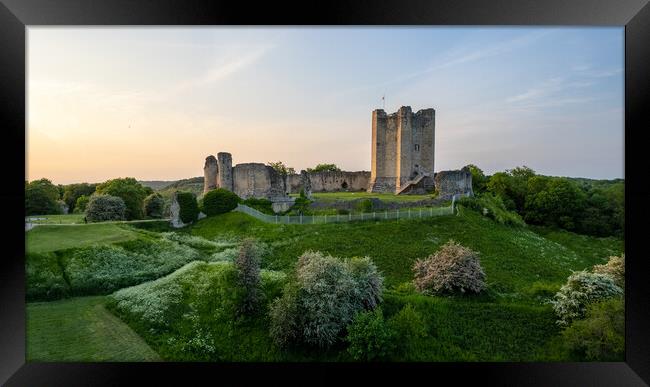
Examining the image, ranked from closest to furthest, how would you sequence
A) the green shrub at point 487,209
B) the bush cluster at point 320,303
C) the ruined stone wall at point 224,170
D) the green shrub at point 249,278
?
the bush cluster at point 320,303
the green shrub at point 249,278
the green shrub at point 487,209
the ruined stone wall at point 224,170

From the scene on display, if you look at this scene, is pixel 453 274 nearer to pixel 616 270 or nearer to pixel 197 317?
pixel 616 270

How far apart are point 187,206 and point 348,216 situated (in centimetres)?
640

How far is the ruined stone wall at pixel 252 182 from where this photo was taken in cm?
1725


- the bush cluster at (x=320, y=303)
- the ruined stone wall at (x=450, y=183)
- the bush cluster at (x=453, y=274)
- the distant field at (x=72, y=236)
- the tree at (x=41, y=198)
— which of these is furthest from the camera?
the ruined stone wall at (x=450, y=183)

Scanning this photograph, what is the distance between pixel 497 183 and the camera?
2284 cm

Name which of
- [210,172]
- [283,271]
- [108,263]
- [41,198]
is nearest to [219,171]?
[210,172]

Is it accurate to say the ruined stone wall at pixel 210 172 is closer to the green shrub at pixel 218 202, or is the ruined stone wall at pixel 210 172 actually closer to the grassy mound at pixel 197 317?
the green shrub at pixel 218 202

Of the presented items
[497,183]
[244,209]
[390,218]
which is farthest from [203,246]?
[497,183]

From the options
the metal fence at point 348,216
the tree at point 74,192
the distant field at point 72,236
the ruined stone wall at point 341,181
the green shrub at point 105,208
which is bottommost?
the distant field at point 72,236

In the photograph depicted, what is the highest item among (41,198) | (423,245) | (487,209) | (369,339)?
(41,198)

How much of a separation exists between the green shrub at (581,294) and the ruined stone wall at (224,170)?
13671mm

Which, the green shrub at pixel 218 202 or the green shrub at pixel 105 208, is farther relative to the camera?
the green shrub at pixel 218 202

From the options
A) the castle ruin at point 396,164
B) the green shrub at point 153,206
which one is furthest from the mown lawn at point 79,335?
the castle ruin at point 396,164

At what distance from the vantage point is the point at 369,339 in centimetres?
670
